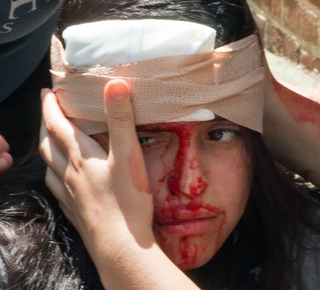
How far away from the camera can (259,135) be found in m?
1.23

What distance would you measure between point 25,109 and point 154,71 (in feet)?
2.45

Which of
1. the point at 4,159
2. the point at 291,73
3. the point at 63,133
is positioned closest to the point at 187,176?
the point at 63,133

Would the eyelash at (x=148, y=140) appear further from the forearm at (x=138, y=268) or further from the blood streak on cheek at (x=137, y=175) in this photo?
the forearm at (x=138, y=268)

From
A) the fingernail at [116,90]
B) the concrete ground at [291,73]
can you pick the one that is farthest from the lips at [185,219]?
the concrete ground at [291,73]

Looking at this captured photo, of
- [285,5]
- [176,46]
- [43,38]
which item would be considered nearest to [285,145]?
[176,46]

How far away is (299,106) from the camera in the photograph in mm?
1467

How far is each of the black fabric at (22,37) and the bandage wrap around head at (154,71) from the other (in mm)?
432

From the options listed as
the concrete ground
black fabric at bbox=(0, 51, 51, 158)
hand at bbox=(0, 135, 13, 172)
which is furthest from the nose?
the concrete ground

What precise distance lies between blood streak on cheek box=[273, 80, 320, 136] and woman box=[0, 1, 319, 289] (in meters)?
0.21

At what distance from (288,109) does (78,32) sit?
0.62 m

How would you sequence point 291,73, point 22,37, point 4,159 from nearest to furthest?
point 4,159 < point 22,37 < point 291,73

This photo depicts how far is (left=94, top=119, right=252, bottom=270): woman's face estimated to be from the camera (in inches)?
44.2

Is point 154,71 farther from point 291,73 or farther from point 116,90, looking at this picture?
point 291,73

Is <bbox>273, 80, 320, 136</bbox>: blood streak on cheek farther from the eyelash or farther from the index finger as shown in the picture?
the index finger
